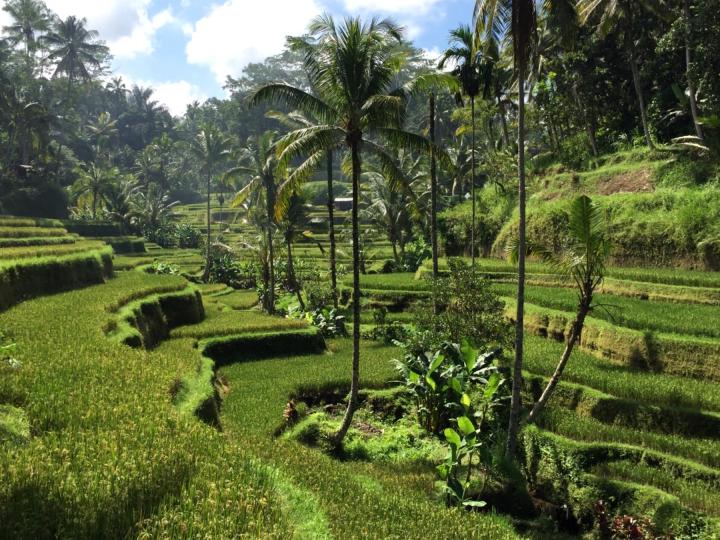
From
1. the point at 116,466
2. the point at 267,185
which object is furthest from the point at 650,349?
the point at 267,185

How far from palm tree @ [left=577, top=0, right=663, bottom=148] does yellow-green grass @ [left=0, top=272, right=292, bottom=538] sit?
93.4 feet

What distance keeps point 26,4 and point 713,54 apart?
73.9 meters

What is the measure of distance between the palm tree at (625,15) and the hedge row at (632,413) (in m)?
20.4

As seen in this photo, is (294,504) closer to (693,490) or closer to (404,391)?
(693,490)

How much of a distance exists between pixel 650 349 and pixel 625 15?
66.3 ft

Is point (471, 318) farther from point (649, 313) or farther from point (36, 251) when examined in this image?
point (36, 251)

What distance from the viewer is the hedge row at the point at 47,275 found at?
703 inches

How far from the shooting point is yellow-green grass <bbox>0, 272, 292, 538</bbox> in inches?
228

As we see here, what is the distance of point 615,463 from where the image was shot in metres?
11.9

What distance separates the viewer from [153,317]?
69.1ft

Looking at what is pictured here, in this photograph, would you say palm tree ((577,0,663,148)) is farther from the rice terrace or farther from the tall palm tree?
the tall palm tree

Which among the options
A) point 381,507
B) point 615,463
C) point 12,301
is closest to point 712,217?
point 615,463

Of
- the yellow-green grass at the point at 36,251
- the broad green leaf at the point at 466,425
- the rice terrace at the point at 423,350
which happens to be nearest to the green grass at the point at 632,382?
the rice terrace at the point at 423,350

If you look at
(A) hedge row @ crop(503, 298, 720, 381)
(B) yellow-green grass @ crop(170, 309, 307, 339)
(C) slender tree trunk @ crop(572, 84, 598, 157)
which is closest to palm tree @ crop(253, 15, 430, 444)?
(A) hedge row @ crop(503, 298, 720, 381)
